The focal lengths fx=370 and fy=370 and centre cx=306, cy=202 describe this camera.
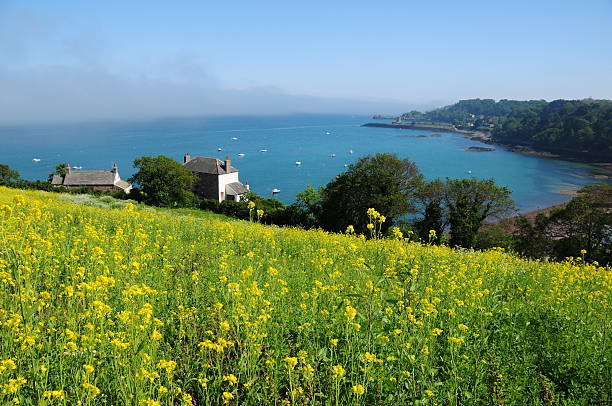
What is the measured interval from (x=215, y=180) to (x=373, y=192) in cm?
4128

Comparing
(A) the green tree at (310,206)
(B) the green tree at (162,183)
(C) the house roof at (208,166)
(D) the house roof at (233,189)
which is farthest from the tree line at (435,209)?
(C) the house roof at (208,166)

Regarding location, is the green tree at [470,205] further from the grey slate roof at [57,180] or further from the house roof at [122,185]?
the grey slate roof at [57,180]

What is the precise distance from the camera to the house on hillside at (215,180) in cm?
7106

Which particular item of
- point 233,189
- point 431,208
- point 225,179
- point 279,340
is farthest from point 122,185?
point 279,340

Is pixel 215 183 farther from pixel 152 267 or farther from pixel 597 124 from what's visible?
pixel 597 124

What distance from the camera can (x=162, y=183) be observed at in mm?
51406

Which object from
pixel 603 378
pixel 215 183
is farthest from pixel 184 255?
pixel 215 183

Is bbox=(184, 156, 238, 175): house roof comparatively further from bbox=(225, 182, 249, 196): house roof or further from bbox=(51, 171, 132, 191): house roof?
bbox=(51, 171, 132, 191): house roof

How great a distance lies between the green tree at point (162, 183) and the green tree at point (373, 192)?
23638 millimetres

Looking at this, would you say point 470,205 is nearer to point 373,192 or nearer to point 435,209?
point 435,209

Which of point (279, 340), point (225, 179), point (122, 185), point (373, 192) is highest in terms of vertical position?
point (279, 340)

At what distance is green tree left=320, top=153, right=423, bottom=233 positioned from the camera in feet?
123

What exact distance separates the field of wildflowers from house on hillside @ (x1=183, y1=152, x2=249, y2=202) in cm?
6437

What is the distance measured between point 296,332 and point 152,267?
11.1ft
